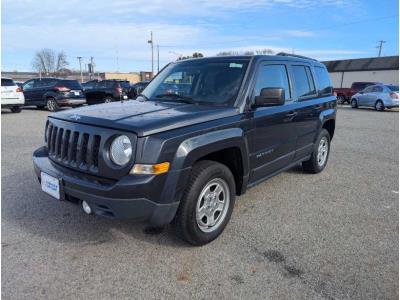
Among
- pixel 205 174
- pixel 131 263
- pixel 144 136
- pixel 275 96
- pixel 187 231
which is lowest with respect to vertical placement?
pixel 131 263

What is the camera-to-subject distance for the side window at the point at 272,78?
4.03m

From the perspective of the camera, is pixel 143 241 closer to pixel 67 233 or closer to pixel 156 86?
pixel 67 233

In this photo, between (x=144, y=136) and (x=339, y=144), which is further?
(x=339, y=144)

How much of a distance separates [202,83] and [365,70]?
47896 millimetres

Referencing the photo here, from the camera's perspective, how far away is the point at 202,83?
4.14 meters

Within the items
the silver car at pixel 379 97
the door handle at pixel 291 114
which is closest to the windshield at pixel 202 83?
the door handle at pixel 291 114

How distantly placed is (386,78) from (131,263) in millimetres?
47755

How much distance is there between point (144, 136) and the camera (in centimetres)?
283

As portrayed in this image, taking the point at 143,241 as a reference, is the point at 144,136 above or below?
above

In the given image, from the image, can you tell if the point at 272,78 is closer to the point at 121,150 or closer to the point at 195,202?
the point at 195,202

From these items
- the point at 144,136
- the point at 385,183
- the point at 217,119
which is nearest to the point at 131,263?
the point at 144,136

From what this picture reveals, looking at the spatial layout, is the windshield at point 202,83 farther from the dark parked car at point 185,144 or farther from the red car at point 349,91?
the red car at point 349,91

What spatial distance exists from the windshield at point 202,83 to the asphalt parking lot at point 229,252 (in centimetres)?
149

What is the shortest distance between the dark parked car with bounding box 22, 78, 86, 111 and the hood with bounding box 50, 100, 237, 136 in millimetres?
13359
